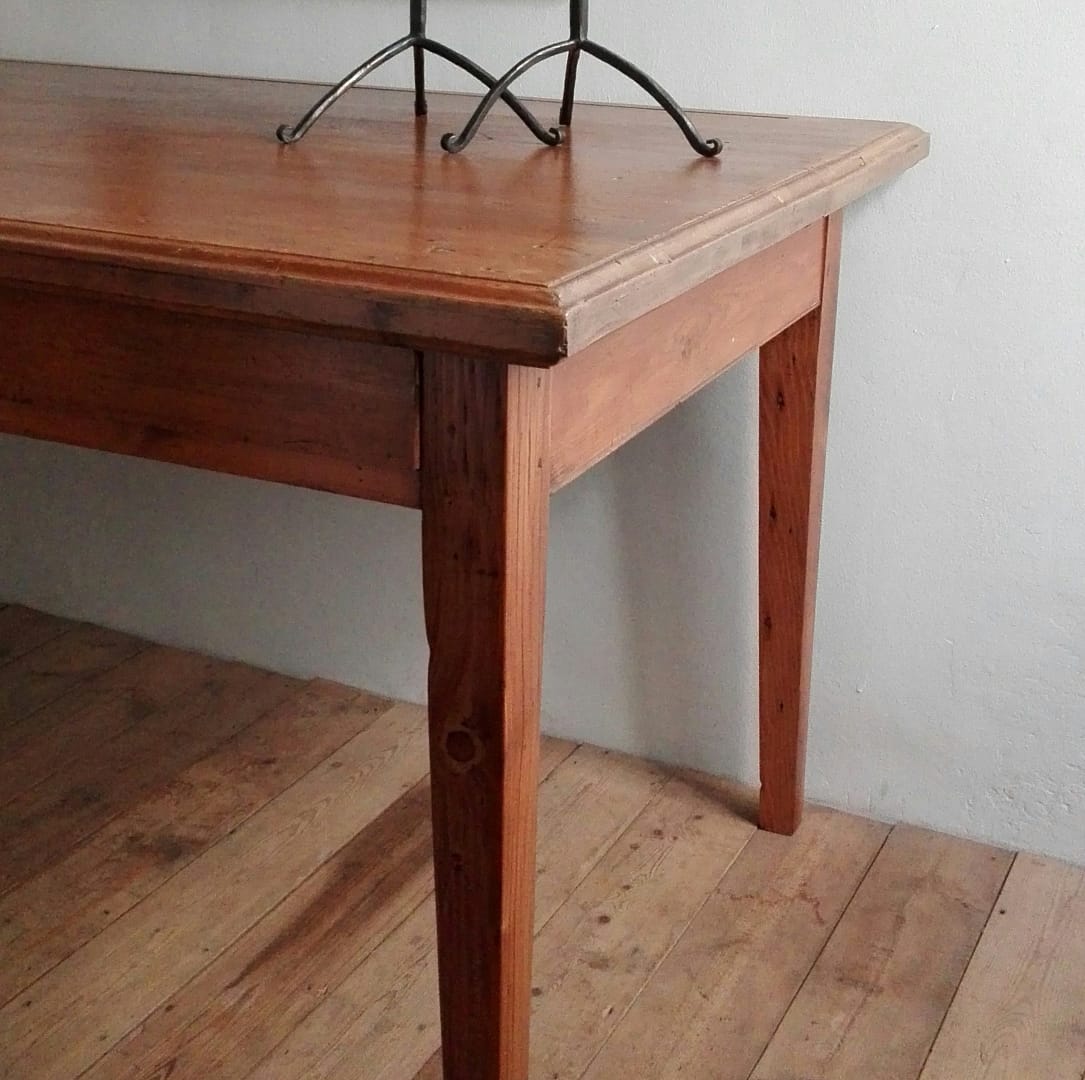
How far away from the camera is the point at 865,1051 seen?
4.03 feet

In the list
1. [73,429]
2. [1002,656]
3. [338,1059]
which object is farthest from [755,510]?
[73,429]

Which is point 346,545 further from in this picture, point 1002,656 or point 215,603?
point 1002,656

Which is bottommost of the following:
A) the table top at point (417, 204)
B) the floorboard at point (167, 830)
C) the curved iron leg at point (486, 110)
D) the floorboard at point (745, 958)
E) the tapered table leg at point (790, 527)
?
the floorboard at point (745, 958)

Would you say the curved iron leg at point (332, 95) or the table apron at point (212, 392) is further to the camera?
the curved iron leg at point (332, 95)

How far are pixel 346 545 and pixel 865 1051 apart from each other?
2.87 ft

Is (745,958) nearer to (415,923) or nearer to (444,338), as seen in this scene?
(415,923)

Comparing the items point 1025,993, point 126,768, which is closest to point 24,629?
point 126,768

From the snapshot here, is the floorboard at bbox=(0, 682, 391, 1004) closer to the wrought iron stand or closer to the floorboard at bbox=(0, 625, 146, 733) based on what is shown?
the floorboard at bbox=(0, 625, 146, 733)

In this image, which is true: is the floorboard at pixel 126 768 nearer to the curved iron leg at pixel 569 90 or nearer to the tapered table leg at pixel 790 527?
the tapered table leg at pixel 790 527

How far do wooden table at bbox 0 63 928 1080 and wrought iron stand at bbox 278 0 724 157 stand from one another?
0.09 ft

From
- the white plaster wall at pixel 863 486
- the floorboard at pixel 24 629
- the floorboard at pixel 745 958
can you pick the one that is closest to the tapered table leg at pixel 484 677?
the floorboard at pixel 745 958

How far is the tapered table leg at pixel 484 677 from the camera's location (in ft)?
2.59

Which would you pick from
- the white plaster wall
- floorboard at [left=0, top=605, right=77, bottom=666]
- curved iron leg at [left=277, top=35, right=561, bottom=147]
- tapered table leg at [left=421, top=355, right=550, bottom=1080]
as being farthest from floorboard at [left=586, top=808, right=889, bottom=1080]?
floorboard at [left=0, top=605, right=77, bottom=666]

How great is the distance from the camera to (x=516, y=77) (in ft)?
3.99
